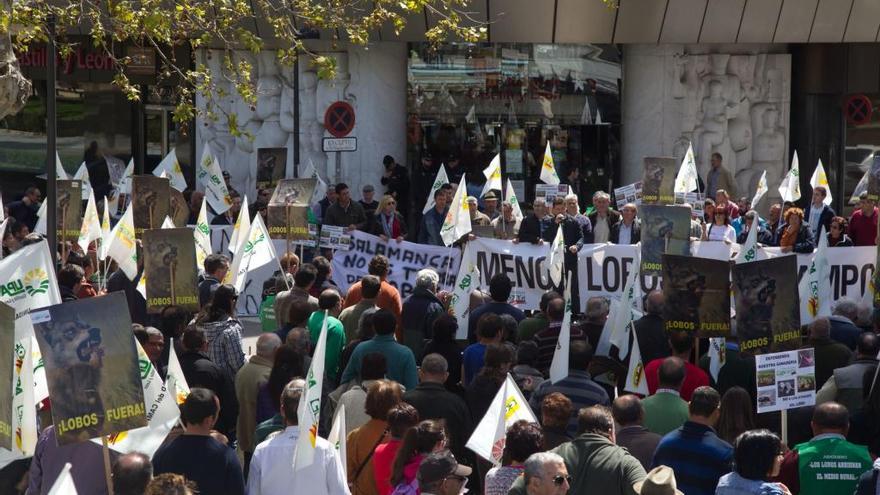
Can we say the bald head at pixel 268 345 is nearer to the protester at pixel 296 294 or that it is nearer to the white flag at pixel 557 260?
the protester at pixel 296 294

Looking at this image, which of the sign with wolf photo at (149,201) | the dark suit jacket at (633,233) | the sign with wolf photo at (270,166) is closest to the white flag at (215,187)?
the sign with wolf photo at (270,166)

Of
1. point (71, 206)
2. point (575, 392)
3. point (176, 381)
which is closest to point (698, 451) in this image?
point (575, 392)

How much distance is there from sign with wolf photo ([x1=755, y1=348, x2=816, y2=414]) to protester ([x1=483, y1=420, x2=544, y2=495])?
2.09 m

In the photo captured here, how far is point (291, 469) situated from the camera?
692cm

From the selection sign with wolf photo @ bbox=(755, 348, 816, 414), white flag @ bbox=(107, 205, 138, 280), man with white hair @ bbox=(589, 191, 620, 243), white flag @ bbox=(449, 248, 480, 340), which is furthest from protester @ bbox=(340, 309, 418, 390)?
man with white hair @ bbox=(589, 191, 620, 243)

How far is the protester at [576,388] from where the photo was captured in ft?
26.9

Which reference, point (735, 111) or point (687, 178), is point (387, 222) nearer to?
point (687, 178)

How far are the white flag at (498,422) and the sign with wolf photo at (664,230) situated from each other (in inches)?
244

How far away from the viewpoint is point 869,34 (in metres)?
24.8

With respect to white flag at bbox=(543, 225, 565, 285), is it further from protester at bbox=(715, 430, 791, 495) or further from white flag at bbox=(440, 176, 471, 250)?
protester at bbox=(715, 430, 791, 495)

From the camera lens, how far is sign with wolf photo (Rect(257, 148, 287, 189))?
20.4 meters

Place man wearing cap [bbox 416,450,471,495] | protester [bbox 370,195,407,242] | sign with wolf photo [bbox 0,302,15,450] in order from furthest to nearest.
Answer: protester [bbox 370,195,407,242], sign with wolf photo [bbox 0,302,15,450], man wearing cap [bbox 416,450,471,495]

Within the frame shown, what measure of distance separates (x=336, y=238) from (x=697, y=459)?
1005cm

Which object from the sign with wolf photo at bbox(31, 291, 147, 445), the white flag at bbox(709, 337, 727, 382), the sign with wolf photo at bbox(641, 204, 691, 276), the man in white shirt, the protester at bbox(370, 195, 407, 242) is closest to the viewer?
the sign with wolf photo at bbox(31, 291, 147, 445)
